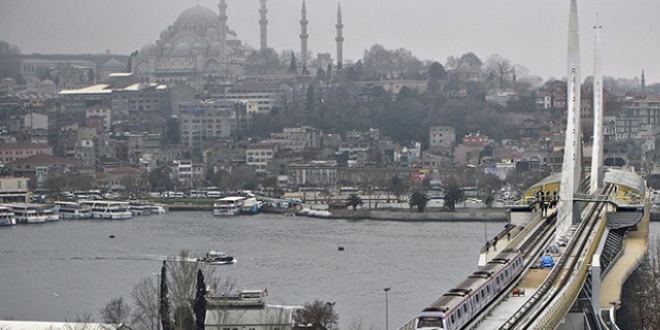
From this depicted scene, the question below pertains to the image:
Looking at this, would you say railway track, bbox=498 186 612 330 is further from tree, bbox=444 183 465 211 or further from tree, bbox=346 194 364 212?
tree, bbox=346 194 364 212

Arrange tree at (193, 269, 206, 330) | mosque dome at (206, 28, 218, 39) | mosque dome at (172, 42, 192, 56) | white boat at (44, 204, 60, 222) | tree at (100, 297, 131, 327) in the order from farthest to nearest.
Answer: mosque dome at (206, 28, 218, 39) < mosque dome at (172, 42, 192, 56) < white boat at (44, 204, 60, 222) < tree at (100, 297, 131, 327) < tree at (193, 269, 206, 330)

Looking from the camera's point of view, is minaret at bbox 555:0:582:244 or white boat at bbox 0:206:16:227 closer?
minaret at bbox 555:0:582:244

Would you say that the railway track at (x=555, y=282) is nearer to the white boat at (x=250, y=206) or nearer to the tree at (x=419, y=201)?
the tree at (x=419, y=201)

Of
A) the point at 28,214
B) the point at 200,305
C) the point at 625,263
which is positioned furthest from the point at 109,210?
the point at 200,305

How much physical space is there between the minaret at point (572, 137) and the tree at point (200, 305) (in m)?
2.62

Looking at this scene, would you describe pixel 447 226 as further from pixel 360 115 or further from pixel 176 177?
pixel 360 115

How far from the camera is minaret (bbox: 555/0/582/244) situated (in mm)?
10758

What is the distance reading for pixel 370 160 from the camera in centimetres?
2666

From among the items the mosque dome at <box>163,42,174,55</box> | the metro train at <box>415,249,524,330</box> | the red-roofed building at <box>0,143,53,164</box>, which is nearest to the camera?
the metro train at <box>415,249,524,330</box>

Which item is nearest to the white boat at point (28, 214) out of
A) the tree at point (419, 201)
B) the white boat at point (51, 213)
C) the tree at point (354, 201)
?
the white boat at point (51, 213)

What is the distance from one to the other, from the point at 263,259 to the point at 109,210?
284 inches

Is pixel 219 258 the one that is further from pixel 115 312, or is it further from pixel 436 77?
pixel 436 77

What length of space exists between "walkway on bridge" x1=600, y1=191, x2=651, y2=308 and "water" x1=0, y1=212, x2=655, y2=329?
1.13 meters

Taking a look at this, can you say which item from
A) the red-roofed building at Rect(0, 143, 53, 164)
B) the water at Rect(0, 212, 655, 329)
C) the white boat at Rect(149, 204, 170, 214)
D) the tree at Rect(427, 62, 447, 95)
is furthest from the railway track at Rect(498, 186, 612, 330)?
the tree at Rect(427, 62, 447, 95)
